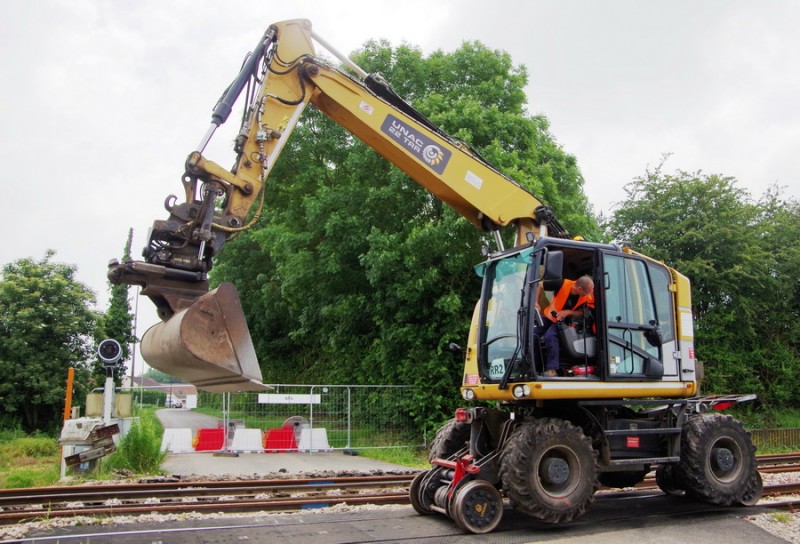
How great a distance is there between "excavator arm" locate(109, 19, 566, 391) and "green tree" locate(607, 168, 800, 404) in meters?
13.0

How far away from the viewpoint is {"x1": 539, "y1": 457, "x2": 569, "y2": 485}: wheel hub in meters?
6.23

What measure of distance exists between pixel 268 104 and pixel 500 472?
4426mm

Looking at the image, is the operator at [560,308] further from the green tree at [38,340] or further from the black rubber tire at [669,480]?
the green tree at [38,340]

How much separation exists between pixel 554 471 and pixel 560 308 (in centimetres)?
157

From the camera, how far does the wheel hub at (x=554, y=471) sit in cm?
623

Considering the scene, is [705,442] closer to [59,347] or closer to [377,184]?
[377,184]

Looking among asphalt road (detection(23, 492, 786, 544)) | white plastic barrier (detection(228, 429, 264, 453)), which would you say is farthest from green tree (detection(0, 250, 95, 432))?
asphalt road (detection(23, 492, 786, 544))

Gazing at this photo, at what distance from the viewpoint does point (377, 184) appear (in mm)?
17359

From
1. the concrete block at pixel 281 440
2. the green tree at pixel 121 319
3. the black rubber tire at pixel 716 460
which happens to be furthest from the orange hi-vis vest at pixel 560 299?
the green tree at pixel 121 319

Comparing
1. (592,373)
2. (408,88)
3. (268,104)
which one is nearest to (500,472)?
(592,373)

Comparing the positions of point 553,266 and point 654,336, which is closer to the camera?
point 553,266

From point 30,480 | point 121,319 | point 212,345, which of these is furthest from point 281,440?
point 121,319

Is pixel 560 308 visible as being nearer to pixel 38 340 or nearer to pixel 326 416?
pixel 326 416

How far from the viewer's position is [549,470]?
6.23 m
